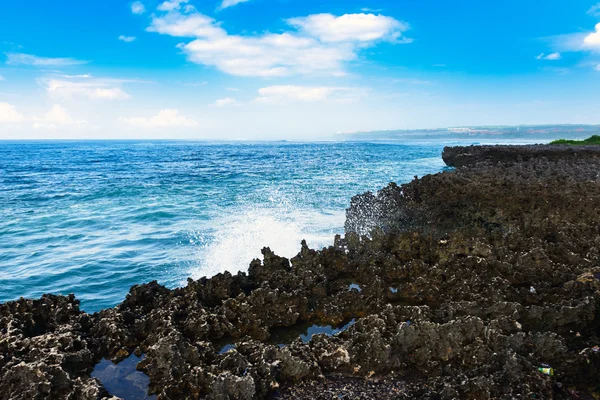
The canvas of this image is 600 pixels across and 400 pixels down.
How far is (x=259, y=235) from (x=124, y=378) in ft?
31.8

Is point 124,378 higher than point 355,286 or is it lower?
lower

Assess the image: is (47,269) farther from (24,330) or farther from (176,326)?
(176,326)

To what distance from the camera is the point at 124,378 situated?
5.28m

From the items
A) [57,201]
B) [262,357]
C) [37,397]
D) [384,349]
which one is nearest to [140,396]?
[37,397]

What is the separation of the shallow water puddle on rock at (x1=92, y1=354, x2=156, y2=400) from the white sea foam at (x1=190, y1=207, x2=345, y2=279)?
205 inches

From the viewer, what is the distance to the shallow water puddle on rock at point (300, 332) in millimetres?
6297

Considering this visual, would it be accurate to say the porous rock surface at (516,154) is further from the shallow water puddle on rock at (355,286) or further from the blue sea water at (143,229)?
the shallow water puddle on rock at (355,286)

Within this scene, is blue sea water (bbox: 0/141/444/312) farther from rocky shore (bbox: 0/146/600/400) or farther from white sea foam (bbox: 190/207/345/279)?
rocky shore (bbox: 0/146/600/400)

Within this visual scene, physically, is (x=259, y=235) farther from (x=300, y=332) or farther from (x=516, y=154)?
(x=516, y=154)

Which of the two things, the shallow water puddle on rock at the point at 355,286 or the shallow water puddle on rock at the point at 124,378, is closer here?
the shallow water puddle on rock at the point at 124,378

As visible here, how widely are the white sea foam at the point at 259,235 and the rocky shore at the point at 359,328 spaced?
12.3 feet

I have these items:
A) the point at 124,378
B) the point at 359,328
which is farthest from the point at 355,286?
the point at 124,378

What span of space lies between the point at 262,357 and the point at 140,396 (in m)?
1.45

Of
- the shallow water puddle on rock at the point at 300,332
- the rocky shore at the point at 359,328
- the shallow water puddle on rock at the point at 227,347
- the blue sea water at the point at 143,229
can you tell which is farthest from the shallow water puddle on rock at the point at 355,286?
the blue sea water at the point at 143,229
